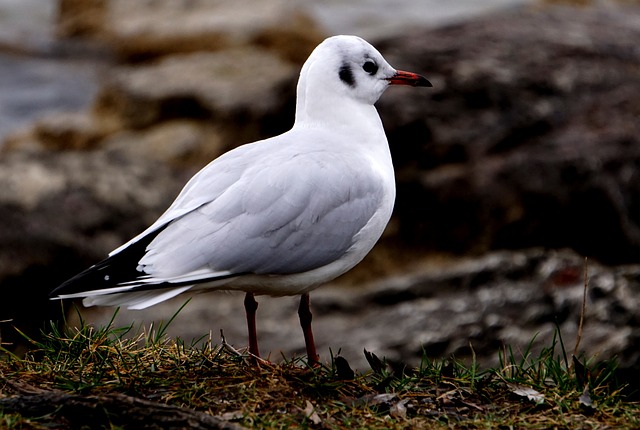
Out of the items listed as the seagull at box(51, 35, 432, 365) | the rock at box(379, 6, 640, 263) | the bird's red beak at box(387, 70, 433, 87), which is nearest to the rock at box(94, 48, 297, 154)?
the rock at box(379, 6, 640, 263)

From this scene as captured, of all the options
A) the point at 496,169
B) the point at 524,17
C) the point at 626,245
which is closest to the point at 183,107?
the point at 524,17

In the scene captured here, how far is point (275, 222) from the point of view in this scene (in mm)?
4551

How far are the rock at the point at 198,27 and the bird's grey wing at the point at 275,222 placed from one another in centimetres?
1127

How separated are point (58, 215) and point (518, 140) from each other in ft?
12.9

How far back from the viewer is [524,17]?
10609mm

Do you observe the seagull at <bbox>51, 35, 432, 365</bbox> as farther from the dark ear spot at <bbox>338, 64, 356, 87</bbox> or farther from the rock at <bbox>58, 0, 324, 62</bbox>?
the rock at <bbox>58, 0, 324, 62</bbox>

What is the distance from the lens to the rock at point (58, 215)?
7785 millimetres

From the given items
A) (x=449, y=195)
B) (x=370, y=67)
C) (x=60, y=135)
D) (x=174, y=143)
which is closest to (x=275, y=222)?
(x=370, y=67)

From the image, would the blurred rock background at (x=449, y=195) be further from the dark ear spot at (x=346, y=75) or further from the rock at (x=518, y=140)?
the dark ear spot at (x=346, y=75)

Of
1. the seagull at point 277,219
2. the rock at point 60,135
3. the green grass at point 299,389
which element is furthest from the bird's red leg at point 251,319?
the rock at point 60,135

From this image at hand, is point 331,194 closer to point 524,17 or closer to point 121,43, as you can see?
point 524,17

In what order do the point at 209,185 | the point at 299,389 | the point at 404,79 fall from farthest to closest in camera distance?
the point at 404,79, the point at 209,185, the point at 299,389

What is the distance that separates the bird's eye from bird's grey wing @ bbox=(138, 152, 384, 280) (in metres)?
0.61

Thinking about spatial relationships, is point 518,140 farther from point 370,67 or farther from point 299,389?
point 299,389
